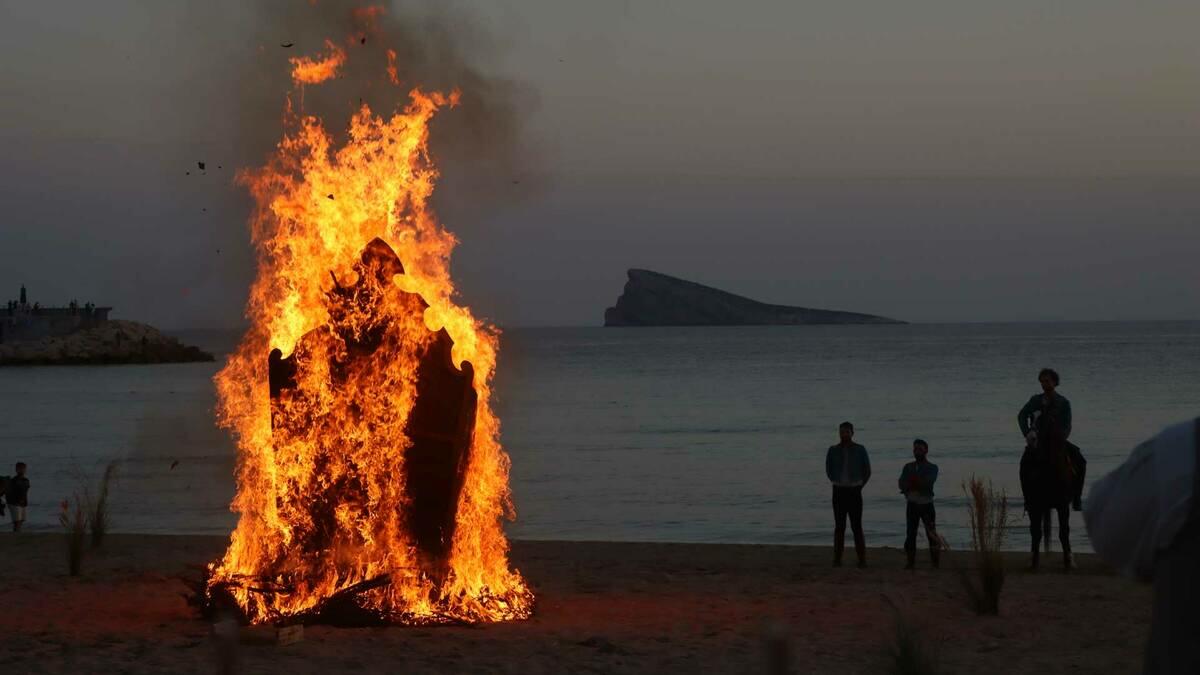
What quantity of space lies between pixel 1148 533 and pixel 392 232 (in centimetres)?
1138

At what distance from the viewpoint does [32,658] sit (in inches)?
444

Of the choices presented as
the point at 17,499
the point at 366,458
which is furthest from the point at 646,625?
the point at 17,499

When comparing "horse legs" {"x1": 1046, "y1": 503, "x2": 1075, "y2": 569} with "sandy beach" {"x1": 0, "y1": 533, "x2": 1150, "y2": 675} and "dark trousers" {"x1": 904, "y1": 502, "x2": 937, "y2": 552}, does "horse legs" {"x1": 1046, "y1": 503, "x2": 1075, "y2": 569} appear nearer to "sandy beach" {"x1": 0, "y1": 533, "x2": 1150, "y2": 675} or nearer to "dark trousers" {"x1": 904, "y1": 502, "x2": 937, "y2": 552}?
"sandy beach" {"x1": 0, "y1": 533, "x2": 1150, "y2": 675}

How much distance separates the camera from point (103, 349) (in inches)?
5605

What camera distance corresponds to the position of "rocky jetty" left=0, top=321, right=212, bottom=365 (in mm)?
140250

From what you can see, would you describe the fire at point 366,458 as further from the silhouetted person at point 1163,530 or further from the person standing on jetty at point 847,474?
the silhouetted person at point 1163,530

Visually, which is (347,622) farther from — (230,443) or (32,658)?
(230,443)

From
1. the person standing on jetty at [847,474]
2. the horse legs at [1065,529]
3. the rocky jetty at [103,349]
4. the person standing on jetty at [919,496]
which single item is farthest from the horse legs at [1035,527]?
the rocky jetty at [103,349]

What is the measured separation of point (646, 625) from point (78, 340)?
136441 mm

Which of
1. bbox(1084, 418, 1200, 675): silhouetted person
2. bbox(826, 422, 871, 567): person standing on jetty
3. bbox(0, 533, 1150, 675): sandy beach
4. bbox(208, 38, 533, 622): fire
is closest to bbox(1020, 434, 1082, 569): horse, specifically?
bbox(0, 533, 1150, 675): sandy beach

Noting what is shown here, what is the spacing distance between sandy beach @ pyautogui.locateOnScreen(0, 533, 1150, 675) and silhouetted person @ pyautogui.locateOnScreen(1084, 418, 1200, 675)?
7999 millimetres

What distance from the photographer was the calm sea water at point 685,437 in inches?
1081

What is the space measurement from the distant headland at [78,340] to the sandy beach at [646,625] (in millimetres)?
130267

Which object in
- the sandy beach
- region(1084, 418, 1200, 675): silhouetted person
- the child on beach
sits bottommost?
the sandy beach
